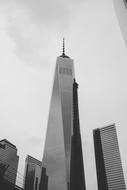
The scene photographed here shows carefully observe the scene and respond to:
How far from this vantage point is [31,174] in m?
154

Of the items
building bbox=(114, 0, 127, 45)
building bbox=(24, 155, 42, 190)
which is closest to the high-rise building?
building bbox=(24, 155, 42, 190)

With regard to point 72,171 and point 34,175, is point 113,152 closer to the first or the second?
point 34,175

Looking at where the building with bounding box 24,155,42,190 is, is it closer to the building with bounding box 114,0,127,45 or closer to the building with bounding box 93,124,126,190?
the building with bounding box 93,124,126,190

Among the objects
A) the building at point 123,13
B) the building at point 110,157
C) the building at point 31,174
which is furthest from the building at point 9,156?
the building at point 123,13

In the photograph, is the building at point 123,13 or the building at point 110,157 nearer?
the building at point 123,13

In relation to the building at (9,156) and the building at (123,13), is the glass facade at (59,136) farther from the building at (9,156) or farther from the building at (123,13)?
the building at (123,13)

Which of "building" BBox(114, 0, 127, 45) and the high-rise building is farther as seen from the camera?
the high-rise building

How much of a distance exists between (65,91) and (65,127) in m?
17.3

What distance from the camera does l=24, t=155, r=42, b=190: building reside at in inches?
5475

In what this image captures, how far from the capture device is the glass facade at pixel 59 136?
89375mm

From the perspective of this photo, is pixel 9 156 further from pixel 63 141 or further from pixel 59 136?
pixel 63 141

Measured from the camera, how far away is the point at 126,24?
23.2m

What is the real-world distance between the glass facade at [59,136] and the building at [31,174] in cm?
3098

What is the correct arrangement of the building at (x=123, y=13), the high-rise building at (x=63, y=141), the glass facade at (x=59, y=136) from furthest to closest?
the glass facade at (x=59, y=136) → the high-rise building at (x=63, y=141) → the building at (x=123, y=13)
